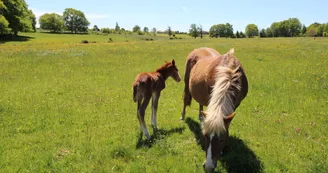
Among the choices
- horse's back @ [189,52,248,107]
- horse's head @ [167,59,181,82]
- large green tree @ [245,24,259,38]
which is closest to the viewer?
horse's back @ [189,52,248,107]

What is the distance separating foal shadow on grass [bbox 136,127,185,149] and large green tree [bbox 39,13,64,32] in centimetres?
13151

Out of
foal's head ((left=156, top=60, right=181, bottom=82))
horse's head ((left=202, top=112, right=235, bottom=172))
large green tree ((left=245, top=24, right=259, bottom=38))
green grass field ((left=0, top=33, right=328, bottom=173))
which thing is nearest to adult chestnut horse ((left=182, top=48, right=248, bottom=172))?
horse's head ((left=202, top=112, right=235, bottom=172))

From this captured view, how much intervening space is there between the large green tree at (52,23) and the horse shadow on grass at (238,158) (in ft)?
437

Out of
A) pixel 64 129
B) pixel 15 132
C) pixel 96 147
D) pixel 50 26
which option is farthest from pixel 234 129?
pixel 50 26

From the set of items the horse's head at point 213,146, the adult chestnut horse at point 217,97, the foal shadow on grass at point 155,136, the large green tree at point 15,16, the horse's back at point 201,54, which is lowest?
the foal shadow on grass at point 155,136

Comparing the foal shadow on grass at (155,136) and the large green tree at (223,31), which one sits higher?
the large green tree at (223,31)

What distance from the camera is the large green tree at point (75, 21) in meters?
138

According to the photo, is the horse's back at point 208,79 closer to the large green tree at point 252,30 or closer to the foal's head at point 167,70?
the foal's head at point 167,70

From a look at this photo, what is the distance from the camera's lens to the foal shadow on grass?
6.68 m

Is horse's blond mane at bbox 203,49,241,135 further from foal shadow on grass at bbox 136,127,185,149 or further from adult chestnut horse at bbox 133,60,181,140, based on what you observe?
foal shadow on grass at bbox 136,127,185,149

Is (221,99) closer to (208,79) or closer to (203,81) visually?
(208,79)

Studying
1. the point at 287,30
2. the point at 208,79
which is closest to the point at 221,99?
the point at 208,79

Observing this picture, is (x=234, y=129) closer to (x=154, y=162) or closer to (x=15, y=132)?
(x=154, y=162)

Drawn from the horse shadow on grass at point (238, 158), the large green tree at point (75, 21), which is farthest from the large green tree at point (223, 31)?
the horse shadow on grass at point (238, 158)
